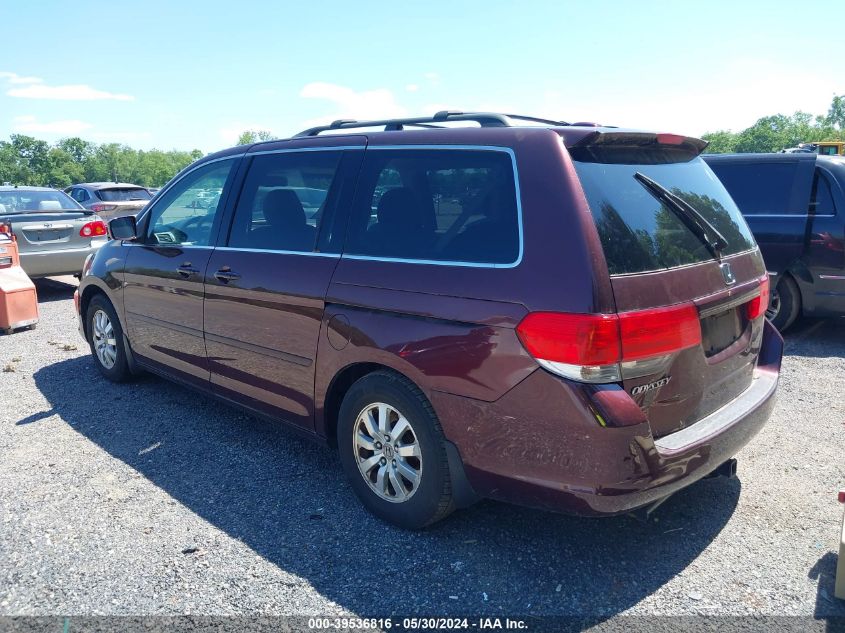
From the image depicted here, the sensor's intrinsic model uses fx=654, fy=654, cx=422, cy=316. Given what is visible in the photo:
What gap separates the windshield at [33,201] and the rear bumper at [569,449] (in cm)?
936

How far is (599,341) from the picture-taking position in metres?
2.45

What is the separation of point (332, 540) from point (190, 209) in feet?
8.86

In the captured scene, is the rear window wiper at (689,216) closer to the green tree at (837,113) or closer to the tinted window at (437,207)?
the tinted window at (437,207)

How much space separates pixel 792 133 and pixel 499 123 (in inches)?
4818

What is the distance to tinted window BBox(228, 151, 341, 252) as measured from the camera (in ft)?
12.0

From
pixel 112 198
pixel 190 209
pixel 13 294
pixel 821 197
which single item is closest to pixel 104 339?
pixel 190 209

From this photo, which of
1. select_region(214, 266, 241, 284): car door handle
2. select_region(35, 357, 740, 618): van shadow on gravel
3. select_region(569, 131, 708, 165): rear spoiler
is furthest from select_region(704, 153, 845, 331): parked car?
select_region(214, 266, 241, 284): car door handle

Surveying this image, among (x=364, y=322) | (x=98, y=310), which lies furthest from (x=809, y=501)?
(x=98, y=310)

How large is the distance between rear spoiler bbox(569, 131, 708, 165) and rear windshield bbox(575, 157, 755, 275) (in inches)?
1.4

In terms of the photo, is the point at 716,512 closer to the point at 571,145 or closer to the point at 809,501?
the point at 809,501

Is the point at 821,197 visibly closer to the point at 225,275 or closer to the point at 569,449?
the point at 569,449

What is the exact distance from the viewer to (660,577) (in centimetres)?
286

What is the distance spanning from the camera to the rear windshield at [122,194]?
17.1m

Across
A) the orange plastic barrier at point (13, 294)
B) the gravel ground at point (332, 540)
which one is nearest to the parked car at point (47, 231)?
the orange plastic barrier at point (13, 294)
